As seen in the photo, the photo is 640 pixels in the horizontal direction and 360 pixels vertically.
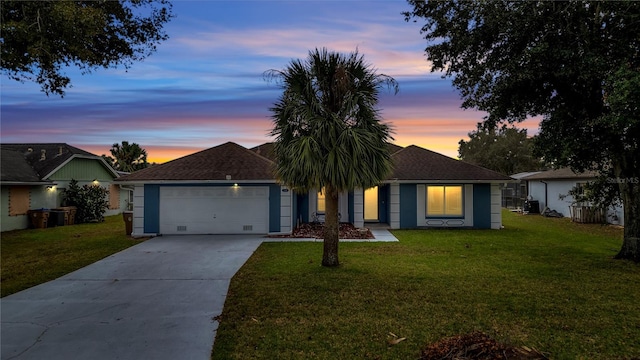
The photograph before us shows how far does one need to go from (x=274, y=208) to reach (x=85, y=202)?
13.6 m

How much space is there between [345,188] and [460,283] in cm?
324

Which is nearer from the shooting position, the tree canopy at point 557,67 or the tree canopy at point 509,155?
the tree canopy at point 557,67

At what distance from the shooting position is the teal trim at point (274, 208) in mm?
14383

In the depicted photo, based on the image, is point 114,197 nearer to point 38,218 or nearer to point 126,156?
point 38,218

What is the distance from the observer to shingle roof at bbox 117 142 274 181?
1430 cm

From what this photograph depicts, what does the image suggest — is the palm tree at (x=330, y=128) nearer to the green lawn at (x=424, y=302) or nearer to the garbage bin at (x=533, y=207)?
the green lawn at (x=424, y=302)

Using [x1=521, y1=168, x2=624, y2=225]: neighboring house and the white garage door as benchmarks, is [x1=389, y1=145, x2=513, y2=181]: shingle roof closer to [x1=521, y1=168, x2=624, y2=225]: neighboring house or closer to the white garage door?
the white garage door

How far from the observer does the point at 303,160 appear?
7.88m

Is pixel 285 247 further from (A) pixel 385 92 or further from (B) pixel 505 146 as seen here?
(B) pixel 505 146

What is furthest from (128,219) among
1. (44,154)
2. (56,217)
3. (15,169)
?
(44,154)

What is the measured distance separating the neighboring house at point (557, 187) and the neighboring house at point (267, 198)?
24.8 ft

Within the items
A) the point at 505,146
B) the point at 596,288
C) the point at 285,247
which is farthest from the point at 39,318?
the point at 505,146

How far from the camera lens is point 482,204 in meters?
16.4

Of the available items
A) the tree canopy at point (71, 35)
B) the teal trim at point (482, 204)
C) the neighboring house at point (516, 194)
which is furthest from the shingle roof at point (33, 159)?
the neighboring house at point (516, 194)
